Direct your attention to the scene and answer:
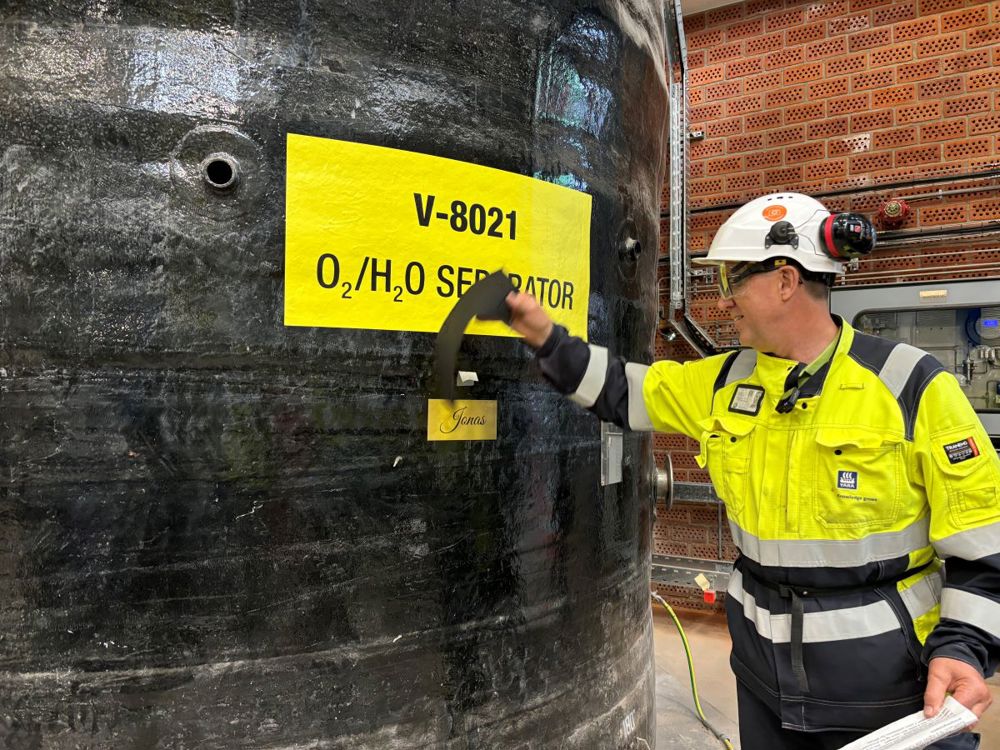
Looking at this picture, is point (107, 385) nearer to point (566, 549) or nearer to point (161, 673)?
point (161, 673)

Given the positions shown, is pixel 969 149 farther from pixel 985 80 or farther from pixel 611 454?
pixel 611 454

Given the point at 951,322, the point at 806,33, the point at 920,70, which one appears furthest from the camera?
the point at 806,33

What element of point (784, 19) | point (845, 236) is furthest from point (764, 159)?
point (845, 236)

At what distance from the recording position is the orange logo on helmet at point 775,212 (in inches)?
65.8

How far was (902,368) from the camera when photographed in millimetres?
1511

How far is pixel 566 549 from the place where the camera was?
1.87m

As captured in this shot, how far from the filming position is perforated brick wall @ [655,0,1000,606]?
4484mm

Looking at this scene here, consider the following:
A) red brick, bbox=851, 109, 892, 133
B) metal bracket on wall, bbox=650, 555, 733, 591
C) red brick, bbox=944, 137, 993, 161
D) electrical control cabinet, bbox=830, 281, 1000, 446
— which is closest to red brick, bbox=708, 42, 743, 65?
red brick, bbox=851, 109, 892, 133

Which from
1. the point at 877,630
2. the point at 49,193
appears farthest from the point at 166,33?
the point at 877,630

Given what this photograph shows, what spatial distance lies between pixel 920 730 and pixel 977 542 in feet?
1.31

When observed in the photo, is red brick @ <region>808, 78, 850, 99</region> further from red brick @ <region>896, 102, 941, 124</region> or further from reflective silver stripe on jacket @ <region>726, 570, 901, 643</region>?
reflective silver stripe on jacket @ <region>726, 570, 901, 643</region>

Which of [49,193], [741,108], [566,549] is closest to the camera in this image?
[49,193]

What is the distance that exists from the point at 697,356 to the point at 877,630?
412cm

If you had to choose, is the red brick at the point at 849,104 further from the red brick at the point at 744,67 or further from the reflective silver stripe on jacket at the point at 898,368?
the reflective silver stripe on jacket at the point at 898,368
